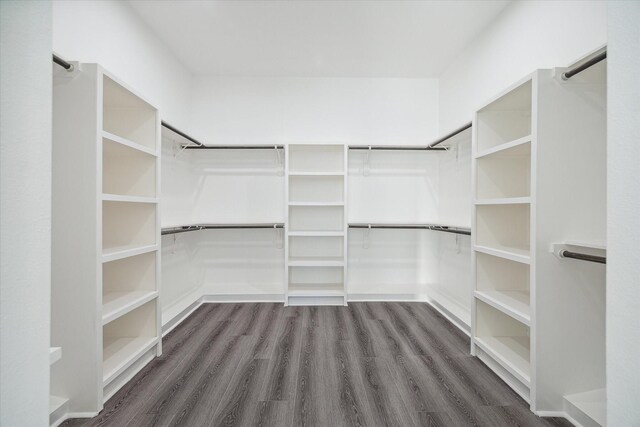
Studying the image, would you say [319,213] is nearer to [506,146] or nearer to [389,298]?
[389,298]

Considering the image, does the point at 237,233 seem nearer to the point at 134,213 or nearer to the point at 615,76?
the point at 134,213

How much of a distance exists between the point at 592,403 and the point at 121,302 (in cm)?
267

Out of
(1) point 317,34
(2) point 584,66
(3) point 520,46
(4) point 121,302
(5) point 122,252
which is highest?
(1) point 317,34

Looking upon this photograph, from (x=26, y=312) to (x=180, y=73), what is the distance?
3.26 m

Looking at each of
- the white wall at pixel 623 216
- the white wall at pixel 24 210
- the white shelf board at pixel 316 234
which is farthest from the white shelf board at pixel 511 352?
the white wall at pixel 24 210

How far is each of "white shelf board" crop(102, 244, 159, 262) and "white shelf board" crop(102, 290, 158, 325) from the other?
0.97ft

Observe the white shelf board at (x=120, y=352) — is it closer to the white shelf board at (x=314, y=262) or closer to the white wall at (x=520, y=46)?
the white shelf board at (x=314, y=262)

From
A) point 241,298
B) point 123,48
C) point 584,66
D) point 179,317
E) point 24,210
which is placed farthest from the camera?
point 241,298

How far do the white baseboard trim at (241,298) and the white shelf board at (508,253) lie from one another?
2164mm

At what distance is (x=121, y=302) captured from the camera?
70.7 inches

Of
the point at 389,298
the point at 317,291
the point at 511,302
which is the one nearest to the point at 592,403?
the point at 511,302

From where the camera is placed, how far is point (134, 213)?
202cm

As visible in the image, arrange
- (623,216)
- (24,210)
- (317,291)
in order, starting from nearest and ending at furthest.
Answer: (24,210), (623,216), (317,291)

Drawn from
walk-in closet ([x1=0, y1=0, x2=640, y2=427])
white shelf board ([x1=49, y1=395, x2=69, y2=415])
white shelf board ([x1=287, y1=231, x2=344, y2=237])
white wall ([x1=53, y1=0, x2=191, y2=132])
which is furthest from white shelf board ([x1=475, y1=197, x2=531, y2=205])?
white shelf board ([x1=49, y1=395, x2=69, y2=415])
